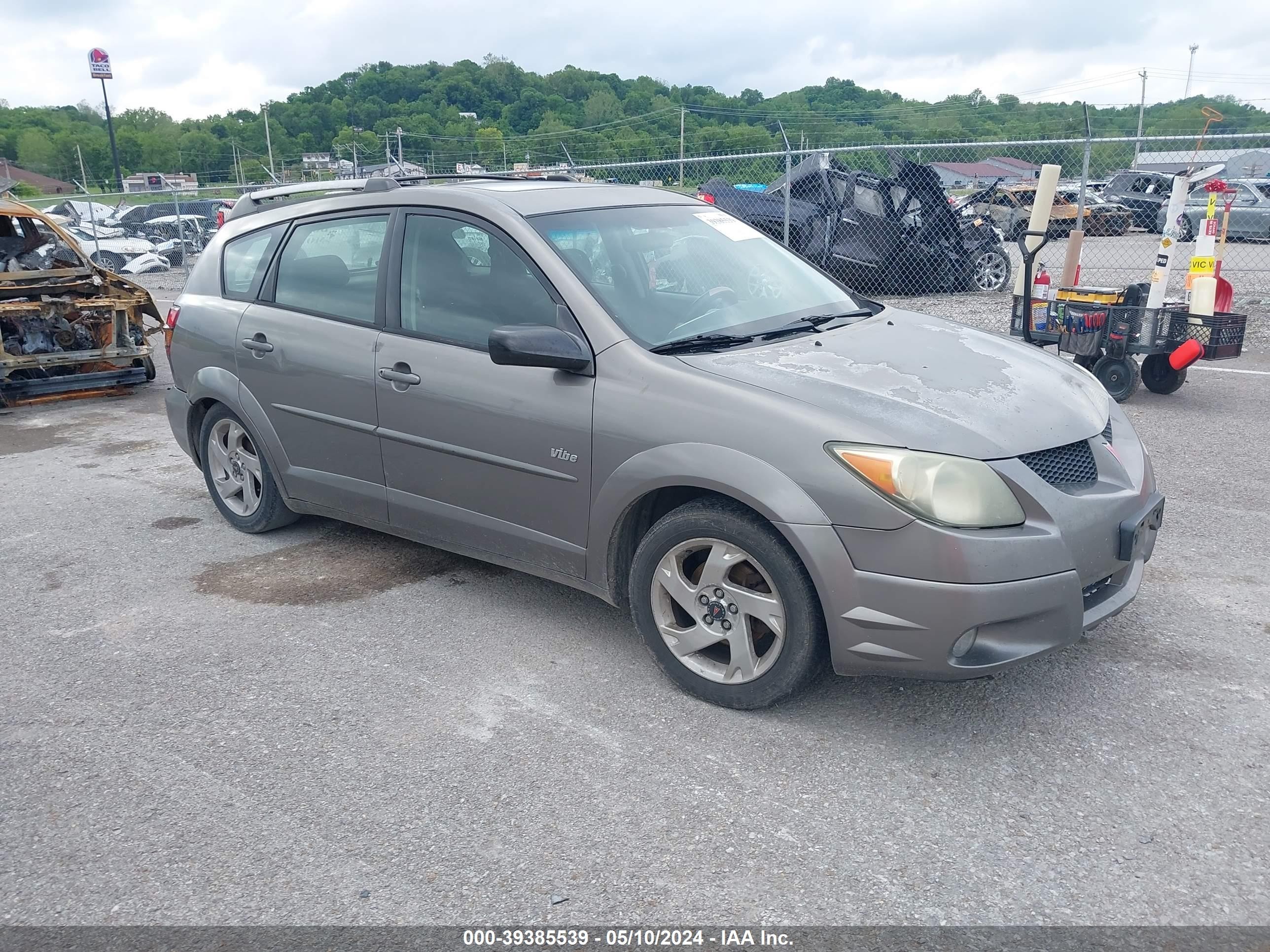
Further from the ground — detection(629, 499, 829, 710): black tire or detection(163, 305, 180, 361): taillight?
detection(163, 305, 180, 361): taillight

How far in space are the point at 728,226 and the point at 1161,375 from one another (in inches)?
196

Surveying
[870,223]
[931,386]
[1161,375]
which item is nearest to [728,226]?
[931,386]

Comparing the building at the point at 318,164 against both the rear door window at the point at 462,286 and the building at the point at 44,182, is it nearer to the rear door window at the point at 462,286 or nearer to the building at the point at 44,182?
the rear door window at the point at 462,286

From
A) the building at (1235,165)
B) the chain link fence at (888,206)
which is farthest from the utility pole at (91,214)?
the building at (1235,165)

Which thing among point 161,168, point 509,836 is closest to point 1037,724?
point 509,836

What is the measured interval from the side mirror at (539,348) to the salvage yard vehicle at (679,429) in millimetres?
10

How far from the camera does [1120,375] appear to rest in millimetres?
7934

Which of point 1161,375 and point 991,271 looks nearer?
point 1161,375

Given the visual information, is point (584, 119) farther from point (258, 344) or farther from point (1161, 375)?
point (258, 344)

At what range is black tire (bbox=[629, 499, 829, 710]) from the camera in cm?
318

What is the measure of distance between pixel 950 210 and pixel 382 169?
10.4 meters

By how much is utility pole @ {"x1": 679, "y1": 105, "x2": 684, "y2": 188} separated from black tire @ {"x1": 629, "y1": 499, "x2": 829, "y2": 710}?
10531 millimetres

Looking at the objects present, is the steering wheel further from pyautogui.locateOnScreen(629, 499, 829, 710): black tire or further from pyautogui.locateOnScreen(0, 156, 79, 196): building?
pyautogui.locateOnScreen(0, 156, 79, 196): building

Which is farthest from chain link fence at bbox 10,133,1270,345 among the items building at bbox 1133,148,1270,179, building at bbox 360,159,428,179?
building at bbox 1133,148,1270,179
